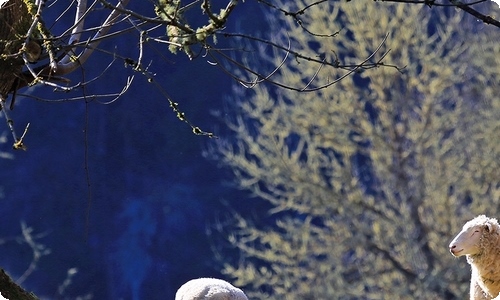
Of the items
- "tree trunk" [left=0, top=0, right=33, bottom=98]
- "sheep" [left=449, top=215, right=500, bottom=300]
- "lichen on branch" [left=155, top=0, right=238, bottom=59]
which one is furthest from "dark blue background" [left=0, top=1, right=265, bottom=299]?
"lichen on branch" [left=155, top=0, right=238, bottom=59]

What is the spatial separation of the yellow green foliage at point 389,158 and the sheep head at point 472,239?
14.5 ft

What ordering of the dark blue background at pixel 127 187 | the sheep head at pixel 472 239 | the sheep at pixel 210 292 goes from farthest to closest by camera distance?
the dark blue background at pixel 127 187, the sheep head at pixel 472 239, the sheep at pixel 210 292

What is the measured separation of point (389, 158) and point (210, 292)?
564 cm

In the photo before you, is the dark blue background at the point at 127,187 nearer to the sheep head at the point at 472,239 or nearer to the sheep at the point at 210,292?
the sheep head at the point at 472,239

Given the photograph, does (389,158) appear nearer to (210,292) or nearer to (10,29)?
(210,292)

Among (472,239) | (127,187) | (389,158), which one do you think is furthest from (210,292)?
(127,187)

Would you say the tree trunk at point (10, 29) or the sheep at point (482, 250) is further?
the sheep at point (482, 250)

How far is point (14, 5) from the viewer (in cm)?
333

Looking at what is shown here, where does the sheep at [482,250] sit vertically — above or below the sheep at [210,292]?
above

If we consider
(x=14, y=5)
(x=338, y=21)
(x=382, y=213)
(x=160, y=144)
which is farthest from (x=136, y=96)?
(x=14, y=5)

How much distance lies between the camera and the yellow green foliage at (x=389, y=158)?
8.68 m

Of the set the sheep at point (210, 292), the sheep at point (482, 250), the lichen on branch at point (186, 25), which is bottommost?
the sheep at point (210, 292)

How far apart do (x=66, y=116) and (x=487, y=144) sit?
544 centimetres

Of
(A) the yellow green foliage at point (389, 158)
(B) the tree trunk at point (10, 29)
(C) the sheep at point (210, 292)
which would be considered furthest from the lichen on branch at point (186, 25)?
(A) the yellow green foliage at point (389, 158)
